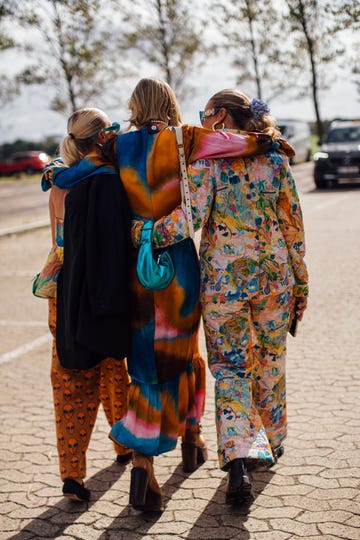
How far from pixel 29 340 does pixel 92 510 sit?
3.59 meters

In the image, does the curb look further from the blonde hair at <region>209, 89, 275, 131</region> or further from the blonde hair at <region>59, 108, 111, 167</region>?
the blonde hair at <region>209, 89, 275, 131</region>

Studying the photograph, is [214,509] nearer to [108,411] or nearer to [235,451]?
[235,451]

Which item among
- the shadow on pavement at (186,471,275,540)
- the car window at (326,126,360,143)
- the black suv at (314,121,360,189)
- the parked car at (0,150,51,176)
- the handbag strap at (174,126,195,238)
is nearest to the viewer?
the shadow on pavement at (186,471,275,540)

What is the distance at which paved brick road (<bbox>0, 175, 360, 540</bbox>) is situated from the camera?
3311 mm

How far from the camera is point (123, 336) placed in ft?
11.2

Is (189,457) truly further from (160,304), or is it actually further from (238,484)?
(160,304)

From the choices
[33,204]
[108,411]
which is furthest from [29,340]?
[33,204]

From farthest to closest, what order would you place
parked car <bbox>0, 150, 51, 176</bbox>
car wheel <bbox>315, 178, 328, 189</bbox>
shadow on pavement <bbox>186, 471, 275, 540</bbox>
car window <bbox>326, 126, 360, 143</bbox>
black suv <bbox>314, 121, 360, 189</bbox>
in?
parked car <bbox>0, 150, 51, 176</bbox> < car window <bbox>326, 126, 360, 143</bbox> < car wheel <bbox>315, 178, 328, 189</bbox> < black suv <bbox>314, 121, 360, 189</bbox> < shadow on pavement <bbox>186, 471, 275, 540</bbox>

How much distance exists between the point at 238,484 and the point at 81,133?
174cm

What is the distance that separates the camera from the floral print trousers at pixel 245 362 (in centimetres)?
341

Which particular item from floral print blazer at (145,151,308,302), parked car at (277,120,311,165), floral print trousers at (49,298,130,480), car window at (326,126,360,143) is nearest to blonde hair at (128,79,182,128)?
floral print blazer at (145,151,308,302)

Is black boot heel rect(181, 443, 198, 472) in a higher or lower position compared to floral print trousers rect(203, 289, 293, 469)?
lower

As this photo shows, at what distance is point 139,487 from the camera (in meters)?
3.40

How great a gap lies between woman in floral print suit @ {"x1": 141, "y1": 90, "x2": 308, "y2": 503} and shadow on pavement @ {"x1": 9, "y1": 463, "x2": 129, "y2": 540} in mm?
737
